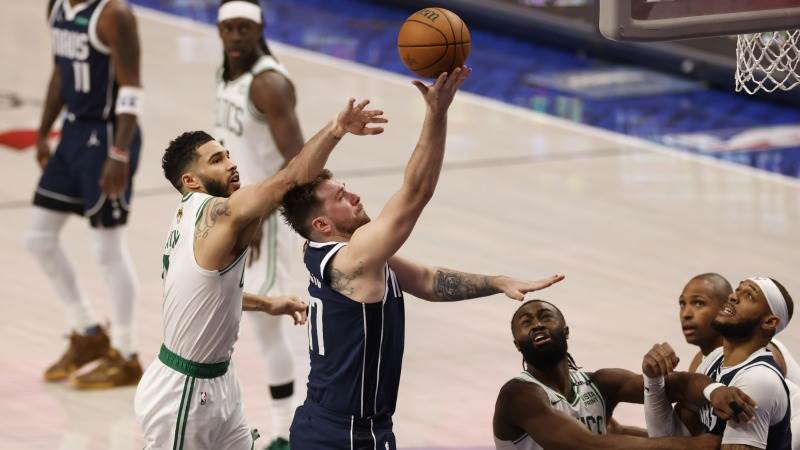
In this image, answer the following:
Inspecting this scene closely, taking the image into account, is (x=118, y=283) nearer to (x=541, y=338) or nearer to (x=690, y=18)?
(x=541, y=338)

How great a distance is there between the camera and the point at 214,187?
21.6 ft

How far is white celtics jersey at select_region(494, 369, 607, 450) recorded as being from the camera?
6352 mm

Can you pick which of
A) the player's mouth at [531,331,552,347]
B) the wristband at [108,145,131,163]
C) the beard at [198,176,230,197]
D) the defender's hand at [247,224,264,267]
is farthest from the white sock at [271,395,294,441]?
the player's mouth at [531,331,552,347]

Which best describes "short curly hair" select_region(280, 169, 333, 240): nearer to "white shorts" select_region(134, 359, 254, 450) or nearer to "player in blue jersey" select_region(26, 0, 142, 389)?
"white shorts" select_region(134, 359, 254, 450)

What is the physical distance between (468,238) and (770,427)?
240 inches

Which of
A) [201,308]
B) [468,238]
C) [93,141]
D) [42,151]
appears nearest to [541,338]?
[201,308]

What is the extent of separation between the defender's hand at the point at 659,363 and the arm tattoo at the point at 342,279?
1217mm

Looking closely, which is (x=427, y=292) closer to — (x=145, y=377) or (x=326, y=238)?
(x=326, y=238)

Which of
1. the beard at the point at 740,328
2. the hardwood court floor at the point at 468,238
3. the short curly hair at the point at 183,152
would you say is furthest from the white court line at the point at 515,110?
the short curly hair at the point at 183,152

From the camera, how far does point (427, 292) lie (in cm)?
652

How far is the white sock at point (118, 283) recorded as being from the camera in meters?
9.24

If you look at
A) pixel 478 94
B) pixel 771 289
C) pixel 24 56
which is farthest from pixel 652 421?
pixel 24 56

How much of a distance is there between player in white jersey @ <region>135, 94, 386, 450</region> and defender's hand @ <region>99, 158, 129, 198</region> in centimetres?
245

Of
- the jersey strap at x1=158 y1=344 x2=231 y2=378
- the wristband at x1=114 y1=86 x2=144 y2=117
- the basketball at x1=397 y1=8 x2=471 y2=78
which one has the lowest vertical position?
the jersey strap at x1=158 y1=344 x2=231 y2=378
